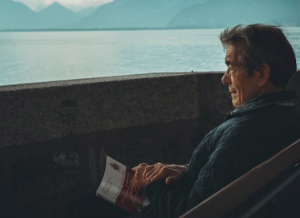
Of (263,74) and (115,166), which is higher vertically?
(263,74)

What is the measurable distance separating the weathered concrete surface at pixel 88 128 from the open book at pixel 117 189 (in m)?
0.65

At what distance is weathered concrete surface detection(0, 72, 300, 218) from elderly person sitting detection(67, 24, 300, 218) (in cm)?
86

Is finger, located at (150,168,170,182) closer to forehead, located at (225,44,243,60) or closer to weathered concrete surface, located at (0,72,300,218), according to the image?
forehead, located at (225,44,243,60)

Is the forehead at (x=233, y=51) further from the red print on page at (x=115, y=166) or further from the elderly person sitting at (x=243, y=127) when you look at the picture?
the red print on page at (x=115, y=166)

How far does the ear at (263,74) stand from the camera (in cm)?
157

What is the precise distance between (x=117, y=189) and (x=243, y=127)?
0.77 meters

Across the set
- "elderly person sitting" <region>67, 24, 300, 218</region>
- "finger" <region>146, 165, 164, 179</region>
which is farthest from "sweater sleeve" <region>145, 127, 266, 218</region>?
"finger" <region>146, 165, 164, 179</region>

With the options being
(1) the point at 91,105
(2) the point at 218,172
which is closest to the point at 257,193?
(2) the point at 218,172

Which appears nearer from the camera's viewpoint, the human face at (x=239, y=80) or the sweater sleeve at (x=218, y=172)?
the sweater sleeve at (x=218, y=172)

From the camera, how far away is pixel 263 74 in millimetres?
1589

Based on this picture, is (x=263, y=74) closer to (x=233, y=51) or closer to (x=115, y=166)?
(x=233, y=51)

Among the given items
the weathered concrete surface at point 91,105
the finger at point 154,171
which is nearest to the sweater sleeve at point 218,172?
the finger at point 154,171

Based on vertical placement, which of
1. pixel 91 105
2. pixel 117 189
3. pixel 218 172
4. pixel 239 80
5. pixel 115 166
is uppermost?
pixel 239 80

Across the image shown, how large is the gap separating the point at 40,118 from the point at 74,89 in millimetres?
280
